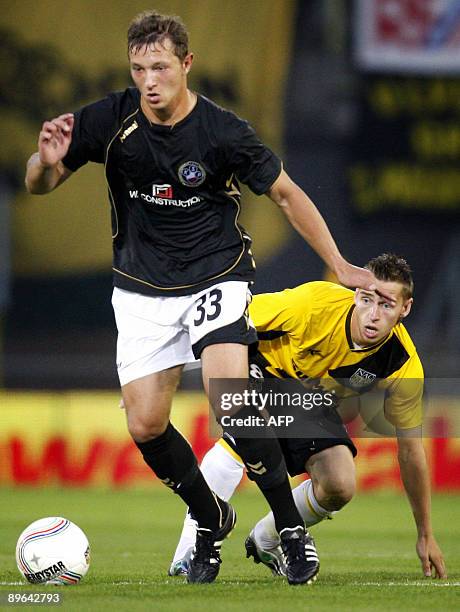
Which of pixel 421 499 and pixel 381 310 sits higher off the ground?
pixel 381 310

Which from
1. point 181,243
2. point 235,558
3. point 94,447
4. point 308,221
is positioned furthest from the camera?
point 94,447

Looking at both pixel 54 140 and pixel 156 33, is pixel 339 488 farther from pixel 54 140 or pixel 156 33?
pixel 156 33

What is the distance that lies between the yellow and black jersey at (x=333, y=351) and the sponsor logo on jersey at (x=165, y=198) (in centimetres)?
86

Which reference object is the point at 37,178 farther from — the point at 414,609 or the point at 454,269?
the point at 454,269

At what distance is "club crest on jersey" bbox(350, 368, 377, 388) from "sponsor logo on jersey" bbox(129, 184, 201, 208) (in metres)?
1.23

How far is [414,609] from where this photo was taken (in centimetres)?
484

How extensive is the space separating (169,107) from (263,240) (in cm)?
987

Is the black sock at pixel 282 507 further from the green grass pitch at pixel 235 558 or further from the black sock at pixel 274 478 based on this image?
the green grass pitch at pixel 235 558

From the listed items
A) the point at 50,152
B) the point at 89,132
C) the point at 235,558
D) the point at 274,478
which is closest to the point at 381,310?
the point at 274,478

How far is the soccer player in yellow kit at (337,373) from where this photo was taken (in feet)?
19.2

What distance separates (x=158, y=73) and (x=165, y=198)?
0.52 metres

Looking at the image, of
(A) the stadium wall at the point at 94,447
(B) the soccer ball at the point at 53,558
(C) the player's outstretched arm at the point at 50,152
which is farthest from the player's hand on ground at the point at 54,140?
(A) the stadium wall at the point at 94,447

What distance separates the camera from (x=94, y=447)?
12578 millimetres

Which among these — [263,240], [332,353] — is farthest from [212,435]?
[332,353]
